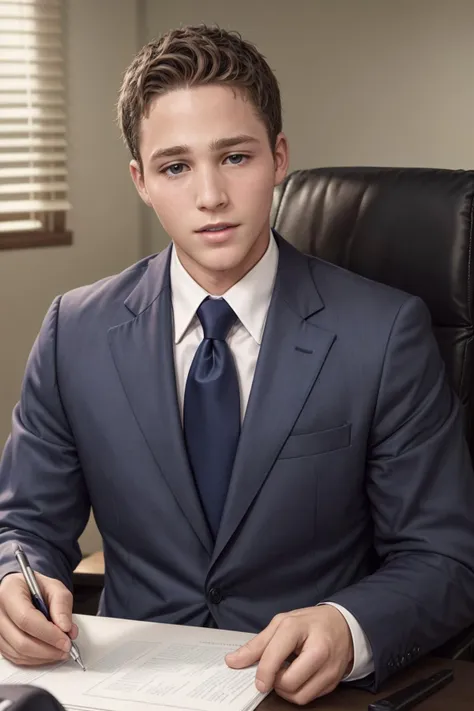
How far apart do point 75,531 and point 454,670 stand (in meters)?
0.67

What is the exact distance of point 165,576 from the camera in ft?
5.36

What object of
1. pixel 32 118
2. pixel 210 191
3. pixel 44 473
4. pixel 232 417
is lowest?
pixel 44 473

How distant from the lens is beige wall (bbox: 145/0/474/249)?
2.98 meters

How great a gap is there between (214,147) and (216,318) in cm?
26

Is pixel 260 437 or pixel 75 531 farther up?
pixel 260 437

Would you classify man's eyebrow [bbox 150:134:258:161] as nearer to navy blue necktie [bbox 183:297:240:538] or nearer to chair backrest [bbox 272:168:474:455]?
navy blue necktie [bbox 183:297:240:538]

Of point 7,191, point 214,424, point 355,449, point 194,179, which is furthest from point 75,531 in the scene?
point 7,191

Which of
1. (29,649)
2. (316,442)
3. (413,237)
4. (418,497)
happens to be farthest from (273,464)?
(413,237)

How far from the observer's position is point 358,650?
4.31 ft

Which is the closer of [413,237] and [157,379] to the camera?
[157,379]

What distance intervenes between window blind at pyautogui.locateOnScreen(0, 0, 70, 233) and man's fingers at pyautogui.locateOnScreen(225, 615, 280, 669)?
2.17m

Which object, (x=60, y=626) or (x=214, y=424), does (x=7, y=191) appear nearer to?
(x=214, y=424)

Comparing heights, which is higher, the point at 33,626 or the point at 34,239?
the point at 34,239

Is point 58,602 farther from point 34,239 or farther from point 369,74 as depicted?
point 369,74
